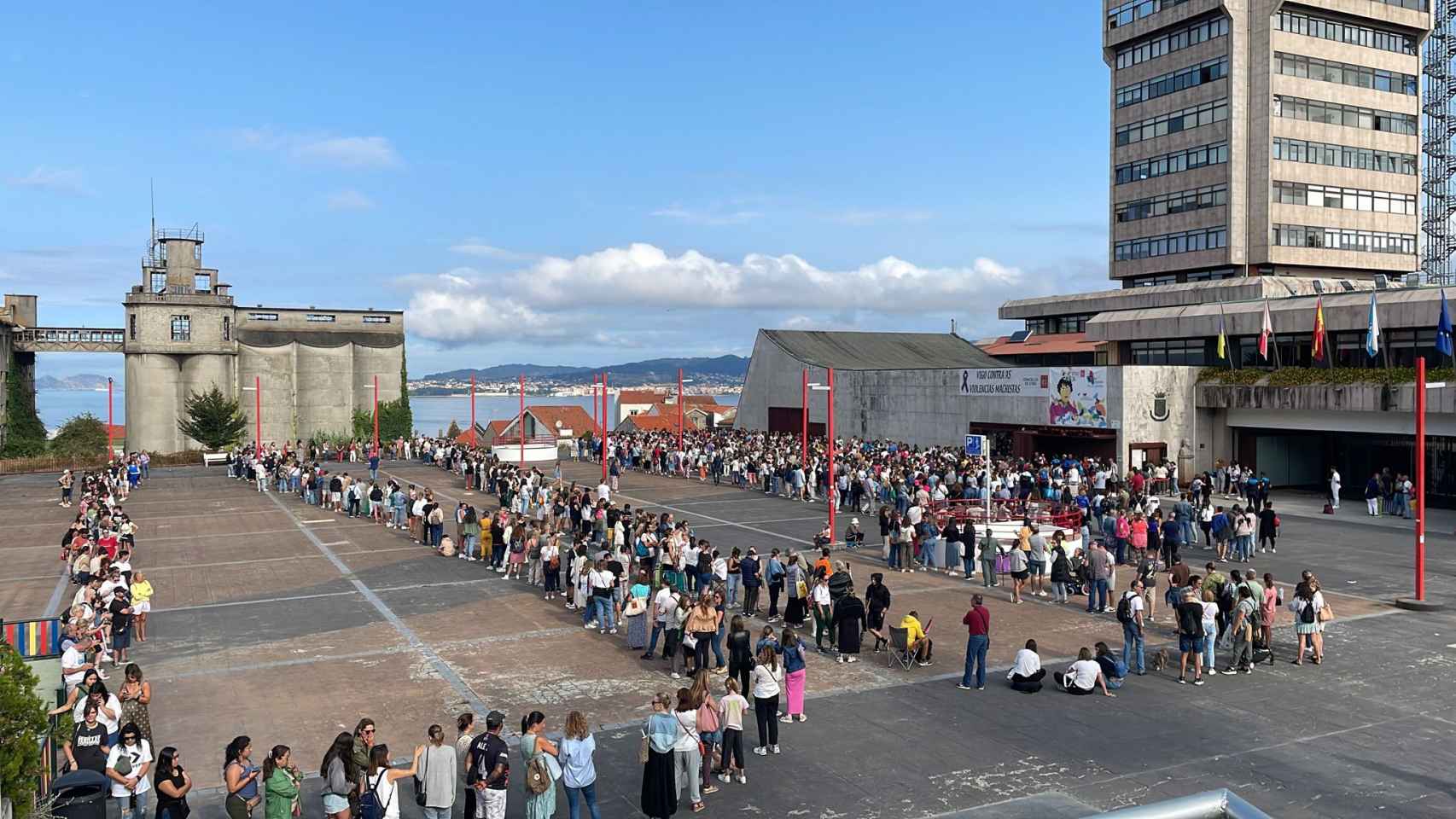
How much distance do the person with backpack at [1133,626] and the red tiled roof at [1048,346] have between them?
46.7 meters

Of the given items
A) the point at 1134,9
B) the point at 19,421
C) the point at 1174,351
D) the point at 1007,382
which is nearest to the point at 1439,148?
the point at 1134,9

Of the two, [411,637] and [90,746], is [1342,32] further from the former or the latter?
[90,746]

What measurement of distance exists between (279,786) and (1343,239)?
214 feet

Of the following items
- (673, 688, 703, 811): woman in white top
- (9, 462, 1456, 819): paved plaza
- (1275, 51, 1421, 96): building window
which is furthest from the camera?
(1275, 51, 1421, 96): building window

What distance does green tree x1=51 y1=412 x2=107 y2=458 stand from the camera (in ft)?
252

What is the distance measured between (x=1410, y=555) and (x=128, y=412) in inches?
3247

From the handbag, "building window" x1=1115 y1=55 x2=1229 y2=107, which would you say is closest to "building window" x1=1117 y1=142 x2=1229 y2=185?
"building window" x1=1115 y1=55 x2=1229 y2=107

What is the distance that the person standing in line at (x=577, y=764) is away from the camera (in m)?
10.6

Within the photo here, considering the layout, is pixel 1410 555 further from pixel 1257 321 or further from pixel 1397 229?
pixel 1397 229

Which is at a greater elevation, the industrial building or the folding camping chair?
the industrial building

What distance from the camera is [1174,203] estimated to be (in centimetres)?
6303

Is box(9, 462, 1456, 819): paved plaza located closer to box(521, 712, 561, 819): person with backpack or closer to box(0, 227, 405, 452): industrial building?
box(521, 712, 561, 819): person with backpack

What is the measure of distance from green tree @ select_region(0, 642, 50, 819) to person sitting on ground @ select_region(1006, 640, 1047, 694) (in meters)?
12.2

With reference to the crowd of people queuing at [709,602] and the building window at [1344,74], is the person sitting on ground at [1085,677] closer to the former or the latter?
the crowd of people queuing at [709,602]
